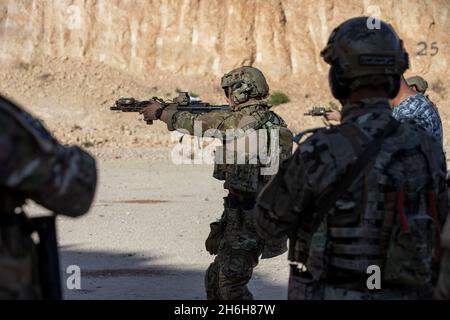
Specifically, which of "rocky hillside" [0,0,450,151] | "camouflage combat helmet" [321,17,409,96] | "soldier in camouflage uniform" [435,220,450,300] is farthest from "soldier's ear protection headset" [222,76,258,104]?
"rocky hillside" [0,0,450,151]

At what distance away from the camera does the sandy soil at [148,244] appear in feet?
27.8

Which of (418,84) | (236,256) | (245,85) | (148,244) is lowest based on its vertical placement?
(148,244)

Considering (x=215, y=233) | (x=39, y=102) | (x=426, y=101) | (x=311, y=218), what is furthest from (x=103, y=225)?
(x=39, y=102)

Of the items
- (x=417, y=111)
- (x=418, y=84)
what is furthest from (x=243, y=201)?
(x=418, y=84)

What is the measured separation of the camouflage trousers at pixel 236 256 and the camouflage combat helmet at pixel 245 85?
766 mm

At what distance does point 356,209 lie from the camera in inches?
145

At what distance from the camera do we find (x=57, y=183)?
2.98 meters

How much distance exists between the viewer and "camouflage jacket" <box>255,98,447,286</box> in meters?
3.66

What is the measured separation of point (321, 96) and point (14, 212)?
112ft

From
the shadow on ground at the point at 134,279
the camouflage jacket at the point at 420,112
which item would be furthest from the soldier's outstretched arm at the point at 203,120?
the shadow on ground at the point at 134,279

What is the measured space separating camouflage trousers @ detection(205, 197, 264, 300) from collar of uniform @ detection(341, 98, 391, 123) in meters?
2.71

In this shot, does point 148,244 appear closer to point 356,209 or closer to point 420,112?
point 420,112

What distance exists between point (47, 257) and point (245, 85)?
3.84 m

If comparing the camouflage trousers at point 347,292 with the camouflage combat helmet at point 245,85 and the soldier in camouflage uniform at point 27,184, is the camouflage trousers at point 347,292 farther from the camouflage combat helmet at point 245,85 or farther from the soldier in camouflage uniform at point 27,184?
the camouflage combat helmet at point 245,85
